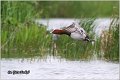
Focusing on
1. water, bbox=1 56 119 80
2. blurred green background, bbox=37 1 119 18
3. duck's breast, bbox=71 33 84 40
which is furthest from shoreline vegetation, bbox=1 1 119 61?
blurred green background, bbox=37 1 119 18

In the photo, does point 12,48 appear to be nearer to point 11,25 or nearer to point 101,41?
point 11,25

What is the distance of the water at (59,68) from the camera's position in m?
11.1

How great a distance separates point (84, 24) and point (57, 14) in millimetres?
13716

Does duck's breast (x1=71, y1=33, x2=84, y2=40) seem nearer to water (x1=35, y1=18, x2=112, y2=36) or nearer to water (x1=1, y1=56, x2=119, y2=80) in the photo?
water (x1=1, y1=56, x2=119, y2=80)

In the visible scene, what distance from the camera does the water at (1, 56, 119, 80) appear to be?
36.4 feet

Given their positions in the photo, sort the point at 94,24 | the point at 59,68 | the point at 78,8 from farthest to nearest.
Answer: the point at 78,8
the point at 94,24
the point at 59,68

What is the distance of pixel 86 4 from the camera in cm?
2692

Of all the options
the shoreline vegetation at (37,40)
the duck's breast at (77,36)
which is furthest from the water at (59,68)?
the duck's breast at (77,36)

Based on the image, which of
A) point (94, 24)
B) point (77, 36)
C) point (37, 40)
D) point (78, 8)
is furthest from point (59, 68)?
point (78, 8)

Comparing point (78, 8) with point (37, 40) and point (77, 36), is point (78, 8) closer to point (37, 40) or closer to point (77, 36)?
point (37, 40)

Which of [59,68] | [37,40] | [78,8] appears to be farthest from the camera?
[78,8]

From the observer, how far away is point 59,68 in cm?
1207

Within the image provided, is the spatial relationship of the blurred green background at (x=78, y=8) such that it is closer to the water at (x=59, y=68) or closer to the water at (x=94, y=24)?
the water at (x=94, y=24)

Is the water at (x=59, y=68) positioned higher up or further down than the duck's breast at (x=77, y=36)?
further down
